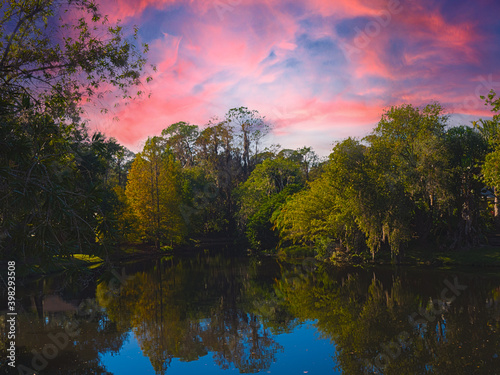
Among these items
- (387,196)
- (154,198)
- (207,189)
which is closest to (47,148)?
(387,196)

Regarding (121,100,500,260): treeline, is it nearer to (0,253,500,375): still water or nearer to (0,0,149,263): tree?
(0,253,500,375): still water

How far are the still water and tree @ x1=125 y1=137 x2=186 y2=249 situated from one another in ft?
66.5

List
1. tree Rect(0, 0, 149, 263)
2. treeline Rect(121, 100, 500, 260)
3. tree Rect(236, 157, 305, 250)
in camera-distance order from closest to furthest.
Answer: tree Rect(0, 0, 149, 263) → treeline Rect(121, 100, 500, 260) → tree Rect(236, 157, 305, 250)

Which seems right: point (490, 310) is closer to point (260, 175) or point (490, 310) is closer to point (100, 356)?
point (100, 356)

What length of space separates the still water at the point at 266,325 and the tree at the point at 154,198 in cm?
2028

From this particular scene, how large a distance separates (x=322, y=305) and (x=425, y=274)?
11.3 meters

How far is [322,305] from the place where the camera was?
62.7 ft

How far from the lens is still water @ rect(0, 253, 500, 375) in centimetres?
1177

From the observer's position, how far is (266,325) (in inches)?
639

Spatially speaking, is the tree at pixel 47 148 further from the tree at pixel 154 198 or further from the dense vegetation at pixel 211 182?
the tree at pixel 154 198

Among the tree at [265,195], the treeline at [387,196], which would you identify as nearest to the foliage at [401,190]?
the treeline at [387,196]

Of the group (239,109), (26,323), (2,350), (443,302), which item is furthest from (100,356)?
(239,109)

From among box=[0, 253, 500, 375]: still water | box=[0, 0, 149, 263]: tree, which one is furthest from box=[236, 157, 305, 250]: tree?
box=[0, 0, 149, 263]: tree

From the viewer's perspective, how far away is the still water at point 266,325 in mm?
11766
